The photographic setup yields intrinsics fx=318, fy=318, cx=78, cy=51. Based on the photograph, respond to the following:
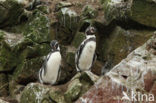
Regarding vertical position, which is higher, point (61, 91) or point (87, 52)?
point (87, 52)

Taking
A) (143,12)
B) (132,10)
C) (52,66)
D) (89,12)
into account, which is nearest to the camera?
(52,66)

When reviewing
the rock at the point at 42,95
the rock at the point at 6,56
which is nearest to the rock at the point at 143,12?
the rock at the point at 42,95

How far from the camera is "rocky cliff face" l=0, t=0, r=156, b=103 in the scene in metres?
8.53

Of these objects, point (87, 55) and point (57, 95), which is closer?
point (57, 95)

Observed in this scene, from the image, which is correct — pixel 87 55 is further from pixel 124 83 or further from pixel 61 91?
pixel 124 83

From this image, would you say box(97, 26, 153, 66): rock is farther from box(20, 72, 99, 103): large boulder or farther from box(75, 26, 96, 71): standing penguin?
box(20, 72, 99, 103): large boulder

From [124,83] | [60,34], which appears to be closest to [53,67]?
[60,34]

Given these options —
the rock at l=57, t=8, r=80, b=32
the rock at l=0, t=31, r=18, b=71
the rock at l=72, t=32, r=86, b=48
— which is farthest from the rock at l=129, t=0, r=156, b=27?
the rock at l=0, t=31, r=18, b=71

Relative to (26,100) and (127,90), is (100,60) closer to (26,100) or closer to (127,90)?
(26,100)

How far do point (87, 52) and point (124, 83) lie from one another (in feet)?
13.0

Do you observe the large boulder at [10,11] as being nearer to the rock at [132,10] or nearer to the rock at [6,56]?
the rock at [6,56]

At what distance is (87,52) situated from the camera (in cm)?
829

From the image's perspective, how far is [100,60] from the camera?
9.72 metres

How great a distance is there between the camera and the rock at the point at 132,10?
8.37 metres
